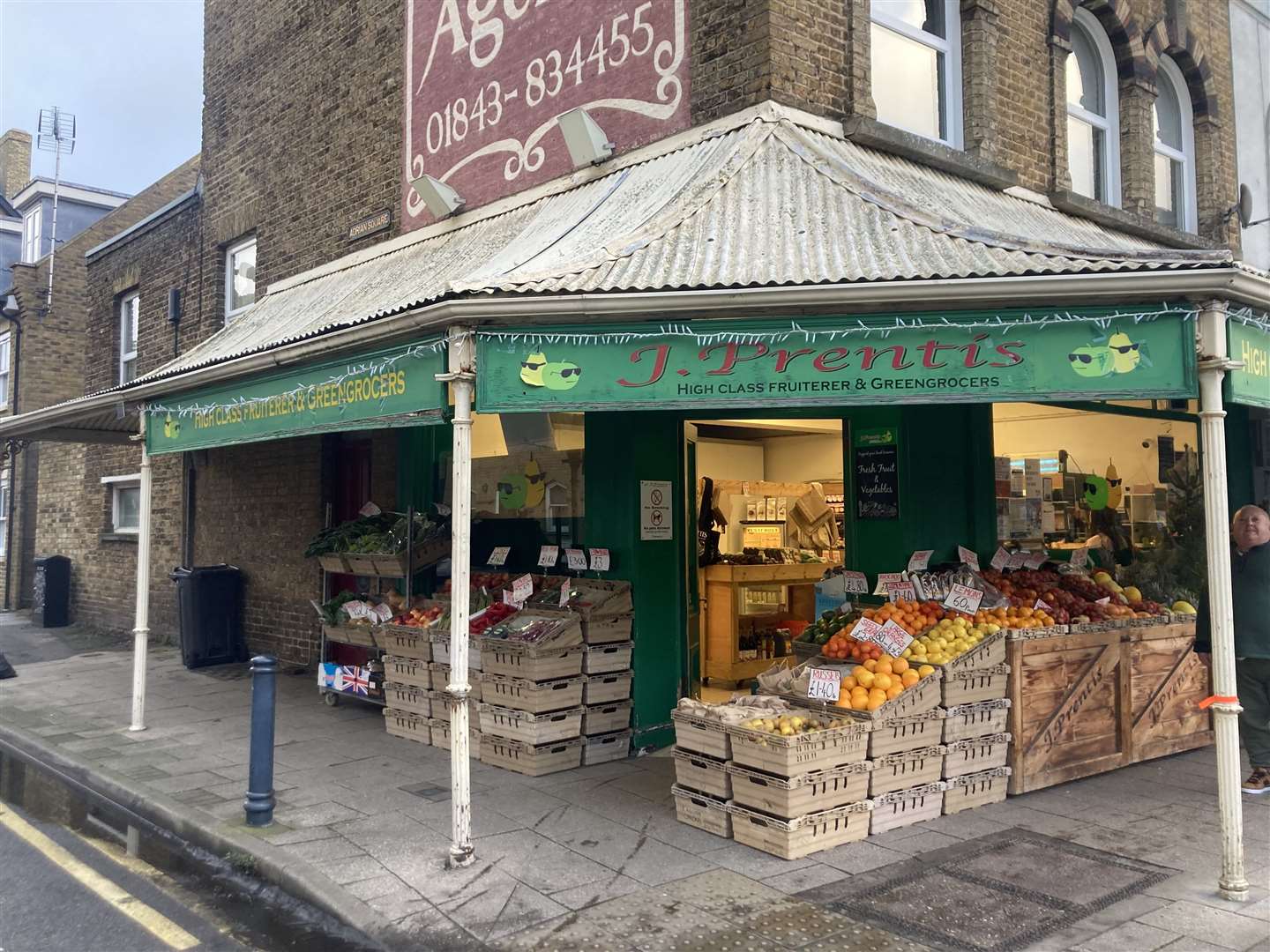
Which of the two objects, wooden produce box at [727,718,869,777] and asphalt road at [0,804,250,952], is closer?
asphalt road at [0,804,250,952]

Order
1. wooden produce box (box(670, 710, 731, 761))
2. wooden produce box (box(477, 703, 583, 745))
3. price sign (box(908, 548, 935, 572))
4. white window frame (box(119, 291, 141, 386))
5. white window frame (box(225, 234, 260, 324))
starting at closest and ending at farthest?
wooden produce box (box(670, 710, 731, 761)) < wooden produce box (box(477, 703, 583, 745)) < price sign (box(908, 548, 935, 572)) < white window frame (box(225, 234, 260, 324)) < white window frame (box(119, 291, 141, 386))

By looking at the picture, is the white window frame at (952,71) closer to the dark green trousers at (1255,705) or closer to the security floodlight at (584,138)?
the security floodlight at (584,138)

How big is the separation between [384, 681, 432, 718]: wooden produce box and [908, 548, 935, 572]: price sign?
4.08 meters

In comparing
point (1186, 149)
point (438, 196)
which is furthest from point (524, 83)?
point (1186, 149)

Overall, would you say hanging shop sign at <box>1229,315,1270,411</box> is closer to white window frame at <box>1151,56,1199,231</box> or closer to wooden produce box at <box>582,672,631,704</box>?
wooden produce box at <box>582,672,631,704</box>

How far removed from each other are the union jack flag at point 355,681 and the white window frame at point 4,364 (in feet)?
→ 51.5

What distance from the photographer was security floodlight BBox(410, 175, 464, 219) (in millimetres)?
9930

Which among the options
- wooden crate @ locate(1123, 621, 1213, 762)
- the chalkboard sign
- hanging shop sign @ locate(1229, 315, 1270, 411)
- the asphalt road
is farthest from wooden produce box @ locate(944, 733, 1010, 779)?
the asphalt road

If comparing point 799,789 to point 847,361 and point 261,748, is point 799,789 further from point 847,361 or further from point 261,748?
point 261,748

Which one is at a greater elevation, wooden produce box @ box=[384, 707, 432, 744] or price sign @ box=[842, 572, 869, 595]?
price sign @ box=[842, 572, 869, 595]

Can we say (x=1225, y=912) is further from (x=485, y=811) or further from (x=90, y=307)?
(x=90, y=307)

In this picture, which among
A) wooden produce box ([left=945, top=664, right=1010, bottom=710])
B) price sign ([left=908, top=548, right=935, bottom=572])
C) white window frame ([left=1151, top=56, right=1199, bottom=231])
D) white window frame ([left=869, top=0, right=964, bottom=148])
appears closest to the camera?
wooden produce box ([left=945, top=664, right=1010, bottom=710])

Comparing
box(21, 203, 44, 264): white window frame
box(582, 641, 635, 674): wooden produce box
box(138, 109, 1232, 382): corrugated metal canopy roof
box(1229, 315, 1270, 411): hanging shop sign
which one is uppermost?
box(21, 203, 44, 264): white window frame

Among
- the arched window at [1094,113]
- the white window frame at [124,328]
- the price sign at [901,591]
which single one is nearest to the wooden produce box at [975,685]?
the price sign at [901,591]
